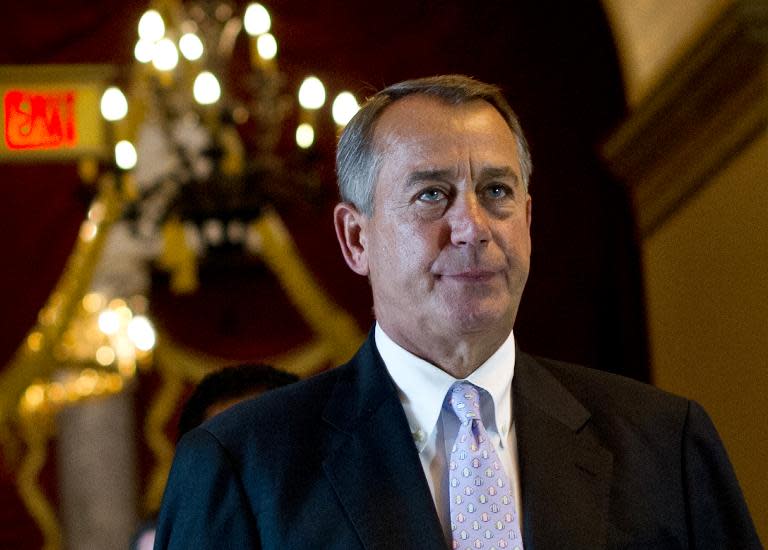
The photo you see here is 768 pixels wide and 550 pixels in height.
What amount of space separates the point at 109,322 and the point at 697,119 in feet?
19.3

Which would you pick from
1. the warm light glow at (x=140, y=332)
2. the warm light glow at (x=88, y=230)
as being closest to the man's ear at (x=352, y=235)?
the warm light glow at (x=88, y=230)

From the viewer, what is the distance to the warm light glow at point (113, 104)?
21.0 feet

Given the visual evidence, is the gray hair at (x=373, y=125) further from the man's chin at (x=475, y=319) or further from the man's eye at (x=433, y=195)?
the man's chin at (x=475, y=319)

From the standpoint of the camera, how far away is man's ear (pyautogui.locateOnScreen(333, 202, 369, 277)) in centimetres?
236

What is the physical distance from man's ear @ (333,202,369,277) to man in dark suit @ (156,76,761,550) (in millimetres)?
61

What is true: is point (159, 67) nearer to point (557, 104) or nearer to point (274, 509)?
point (557, 104)

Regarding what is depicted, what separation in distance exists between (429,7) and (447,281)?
6.36 m

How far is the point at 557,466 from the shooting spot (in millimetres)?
2135

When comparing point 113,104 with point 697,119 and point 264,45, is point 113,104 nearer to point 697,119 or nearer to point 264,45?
point 264,45

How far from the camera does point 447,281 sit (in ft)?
7.00

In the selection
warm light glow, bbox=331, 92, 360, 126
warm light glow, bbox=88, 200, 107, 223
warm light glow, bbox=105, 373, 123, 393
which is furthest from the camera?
warm light glow, bbox=105, 373, 123, 393

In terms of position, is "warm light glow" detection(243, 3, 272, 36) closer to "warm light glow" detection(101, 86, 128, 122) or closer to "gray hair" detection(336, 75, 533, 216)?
"warm light glow" detection(101, 86, 128, 122)

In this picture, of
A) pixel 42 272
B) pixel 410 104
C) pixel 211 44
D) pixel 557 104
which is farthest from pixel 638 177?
pixel 410 104

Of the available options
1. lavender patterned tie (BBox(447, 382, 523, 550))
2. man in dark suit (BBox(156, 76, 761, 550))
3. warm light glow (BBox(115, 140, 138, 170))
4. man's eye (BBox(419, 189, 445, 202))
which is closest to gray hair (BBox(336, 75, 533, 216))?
man in dark suit (BBox(156, 76, 761, 550))
